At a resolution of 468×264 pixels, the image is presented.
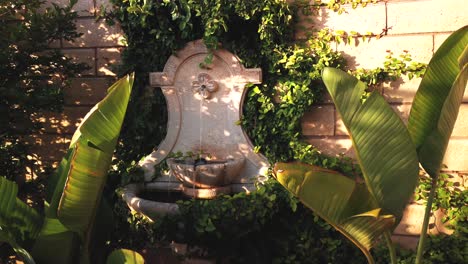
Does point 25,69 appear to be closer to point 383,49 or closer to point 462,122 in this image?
point 383,49

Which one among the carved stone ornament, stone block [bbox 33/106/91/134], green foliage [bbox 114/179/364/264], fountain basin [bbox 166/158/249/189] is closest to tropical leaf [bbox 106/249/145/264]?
green foliage [bbox 114/179/364/264]

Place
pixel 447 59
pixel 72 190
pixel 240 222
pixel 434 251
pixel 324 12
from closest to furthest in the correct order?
1. pixel 72 190
2. pixel 447 59
3. pixel 240 222
4. pixel 434 251
5. pixel 324 12

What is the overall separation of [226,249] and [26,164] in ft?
7.71

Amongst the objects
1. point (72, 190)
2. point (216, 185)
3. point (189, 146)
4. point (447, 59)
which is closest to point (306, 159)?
point (216, 185)

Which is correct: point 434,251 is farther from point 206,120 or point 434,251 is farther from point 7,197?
point 7,197

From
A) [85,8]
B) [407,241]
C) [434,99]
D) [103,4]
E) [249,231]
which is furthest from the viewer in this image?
[85,8]

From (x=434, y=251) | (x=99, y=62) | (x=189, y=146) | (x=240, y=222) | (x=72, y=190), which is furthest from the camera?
(x=99, y=62)

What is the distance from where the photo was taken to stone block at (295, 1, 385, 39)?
14.3 ft

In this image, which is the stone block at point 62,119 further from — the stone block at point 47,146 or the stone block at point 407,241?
the stone block at point 407,241

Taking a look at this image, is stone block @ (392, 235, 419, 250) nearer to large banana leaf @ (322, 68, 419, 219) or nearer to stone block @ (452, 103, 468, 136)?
stone block @ (452, 103, 468, 136)

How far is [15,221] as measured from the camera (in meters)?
2.94

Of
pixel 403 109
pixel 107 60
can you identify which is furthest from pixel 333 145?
pixel 107 60

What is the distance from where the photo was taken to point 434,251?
416 centimetres

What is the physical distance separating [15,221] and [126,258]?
727mm
